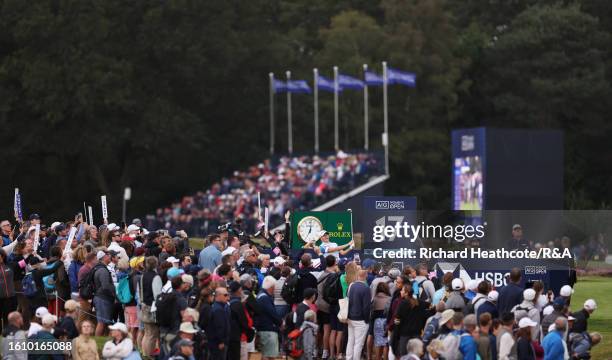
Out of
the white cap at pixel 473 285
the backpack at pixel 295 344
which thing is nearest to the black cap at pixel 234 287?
the backpack at pixel 295 344

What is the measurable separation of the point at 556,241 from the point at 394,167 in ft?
176

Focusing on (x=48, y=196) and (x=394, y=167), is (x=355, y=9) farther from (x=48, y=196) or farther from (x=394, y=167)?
(x=48, y=196)

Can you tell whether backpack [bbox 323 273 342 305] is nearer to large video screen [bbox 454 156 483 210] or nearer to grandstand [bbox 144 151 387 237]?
large video screen [bbox 454 156 483 210]

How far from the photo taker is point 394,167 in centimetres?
8519

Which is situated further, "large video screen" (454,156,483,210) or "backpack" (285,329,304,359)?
"large video screen" (454,156,483,210)

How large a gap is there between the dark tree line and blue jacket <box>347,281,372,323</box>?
46195 millimetres

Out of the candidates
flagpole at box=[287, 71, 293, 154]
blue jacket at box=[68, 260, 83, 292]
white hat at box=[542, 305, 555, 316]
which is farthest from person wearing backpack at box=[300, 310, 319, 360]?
flagpole at box=[287, 71, 293, 154]

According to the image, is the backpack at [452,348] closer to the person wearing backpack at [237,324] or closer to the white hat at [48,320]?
the person wearing backpack at [237,324]

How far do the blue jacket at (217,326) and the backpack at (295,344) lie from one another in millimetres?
→ 2484

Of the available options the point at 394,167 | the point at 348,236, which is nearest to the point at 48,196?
the point at 394,167

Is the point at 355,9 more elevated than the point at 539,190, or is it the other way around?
the point at 355,9

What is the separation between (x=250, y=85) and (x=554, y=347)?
184ft

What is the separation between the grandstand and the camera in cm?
6556

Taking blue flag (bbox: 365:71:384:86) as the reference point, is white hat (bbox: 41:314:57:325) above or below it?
below
